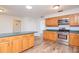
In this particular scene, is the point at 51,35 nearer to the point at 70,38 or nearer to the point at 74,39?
the point at 70,38

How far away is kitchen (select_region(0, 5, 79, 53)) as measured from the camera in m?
3.18

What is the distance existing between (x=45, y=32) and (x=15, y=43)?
4102 millimetres

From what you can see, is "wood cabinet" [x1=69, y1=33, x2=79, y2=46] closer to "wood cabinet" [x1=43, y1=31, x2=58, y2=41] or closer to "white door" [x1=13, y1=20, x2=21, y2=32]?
"wood cabinet" [x1=43, y1=31, x2=58, y2=41]

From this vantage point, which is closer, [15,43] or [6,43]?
[6,43]

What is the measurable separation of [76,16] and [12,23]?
5541mm

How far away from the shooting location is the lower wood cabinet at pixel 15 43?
2610 mm

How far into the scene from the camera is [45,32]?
6918 millimetres

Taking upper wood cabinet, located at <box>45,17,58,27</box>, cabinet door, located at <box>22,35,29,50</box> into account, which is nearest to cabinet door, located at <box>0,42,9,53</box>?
cabinet door, located at <box>22,35,29,50</box>

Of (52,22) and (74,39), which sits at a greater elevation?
(52,22)

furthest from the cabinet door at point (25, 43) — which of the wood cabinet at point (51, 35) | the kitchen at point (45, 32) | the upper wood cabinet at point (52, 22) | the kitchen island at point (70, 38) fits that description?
the upper wood cabinet at point (52, 22)

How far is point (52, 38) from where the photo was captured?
6.21 meters

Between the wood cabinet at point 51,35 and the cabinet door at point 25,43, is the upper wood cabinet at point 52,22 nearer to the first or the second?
the wood cabinet at point 51,35

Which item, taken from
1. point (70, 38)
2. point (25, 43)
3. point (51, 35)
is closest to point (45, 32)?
point (51, 35)
